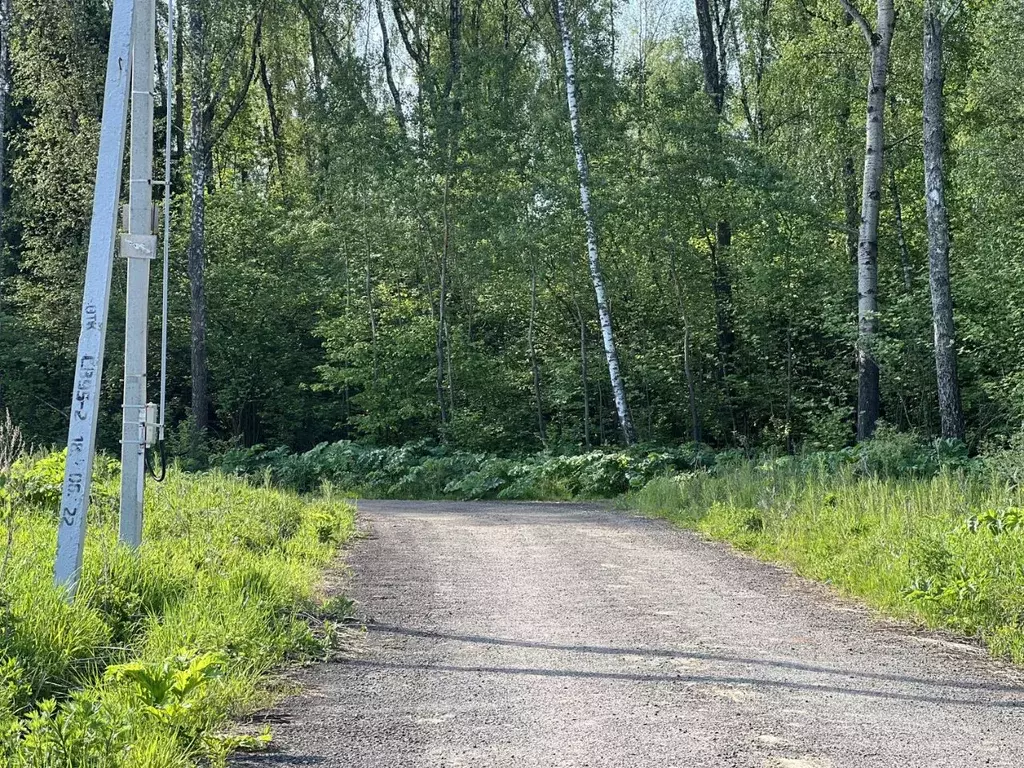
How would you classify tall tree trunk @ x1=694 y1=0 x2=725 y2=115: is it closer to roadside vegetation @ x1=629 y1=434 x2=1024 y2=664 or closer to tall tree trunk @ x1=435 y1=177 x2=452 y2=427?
tall tree trunk @ x1=435 y1=177 x2=452 y2=427

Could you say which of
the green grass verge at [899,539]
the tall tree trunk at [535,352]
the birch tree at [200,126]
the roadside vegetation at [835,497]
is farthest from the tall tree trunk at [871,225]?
the birch tree at [200,126]

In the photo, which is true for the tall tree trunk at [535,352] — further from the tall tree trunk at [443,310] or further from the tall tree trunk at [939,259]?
the tall tree trunk at [939,259]

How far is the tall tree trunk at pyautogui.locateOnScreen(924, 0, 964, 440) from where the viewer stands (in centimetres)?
1817

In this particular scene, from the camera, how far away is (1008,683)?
5516mm

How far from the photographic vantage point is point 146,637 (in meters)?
5.79

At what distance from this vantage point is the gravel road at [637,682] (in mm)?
4336

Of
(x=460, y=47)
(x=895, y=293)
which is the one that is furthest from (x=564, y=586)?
(x=460, y=47)

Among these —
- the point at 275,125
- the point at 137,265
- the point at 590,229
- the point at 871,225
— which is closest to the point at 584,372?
the point at 590,229

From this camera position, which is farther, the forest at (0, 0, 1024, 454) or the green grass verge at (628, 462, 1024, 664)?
the forest at (0, 0, 1024, 454)

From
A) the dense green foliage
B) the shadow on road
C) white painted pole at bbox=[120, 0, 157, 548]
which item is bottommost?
the shadow on road

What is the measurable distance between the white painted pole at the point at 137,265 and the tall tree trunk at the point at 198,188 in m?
18.2

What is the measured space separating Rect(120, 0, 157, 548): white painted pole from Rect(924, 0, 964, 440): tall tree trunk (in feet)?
47.6

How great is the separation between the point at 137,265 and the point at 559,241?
57.3 ft

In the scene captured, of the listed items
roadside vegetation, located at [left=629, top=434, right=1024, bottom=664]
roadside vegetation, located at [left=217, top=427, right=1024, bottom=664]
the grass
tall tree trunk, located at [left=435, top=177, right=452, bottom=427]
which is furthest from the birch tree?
the grass
